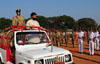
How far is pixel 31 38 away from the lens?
5.38 metres

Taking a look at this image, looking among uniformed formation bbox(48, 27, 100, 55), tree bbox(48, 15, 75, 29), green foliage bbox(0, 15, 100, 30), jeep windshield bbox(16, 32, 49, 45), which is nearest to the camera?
jeep windshield bbox(16, 32, 49, 45)

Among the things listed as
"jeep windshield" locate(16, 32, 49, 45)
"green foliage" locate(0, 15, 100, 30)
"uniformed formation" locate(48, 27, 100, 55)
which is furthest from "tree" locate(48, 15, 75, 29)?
"jeep windshield" locate(16, 32, 49, 45)

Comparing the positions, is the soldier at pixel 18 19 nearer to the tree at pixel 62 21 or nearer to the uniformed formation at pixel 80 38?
the uniformed formation at pixel 80 38

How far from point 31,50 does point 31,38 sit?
0.74 meters

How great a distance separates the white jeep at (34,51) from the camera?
164 inches

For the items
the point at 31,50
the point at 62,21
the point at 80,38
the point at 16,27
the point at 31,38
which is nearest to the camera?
the point at 31,50

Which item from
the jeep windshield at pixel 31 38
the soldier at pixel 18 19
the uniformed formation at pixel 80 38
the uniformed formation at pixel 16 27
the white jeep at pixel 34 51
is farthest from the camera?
the uniformed formation at pixel 80 38

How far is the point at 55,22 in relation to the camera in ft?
258

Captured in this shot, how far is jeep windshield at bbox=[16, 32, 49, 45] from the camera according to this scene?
17.0 feet

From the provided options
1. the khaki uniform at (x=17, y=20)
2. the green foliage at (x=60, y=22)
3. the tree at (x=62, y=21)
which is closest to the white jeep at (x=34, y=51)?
the khaki uniform at (x=17, y=20)

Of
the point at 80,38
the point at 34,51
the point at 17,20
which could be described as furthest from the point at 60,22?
the point at 34,51

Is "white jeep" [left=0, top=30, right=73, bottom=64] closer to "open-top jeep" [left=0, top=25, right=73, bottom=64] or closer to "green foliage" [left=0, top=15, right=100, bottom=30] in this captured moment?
"open-top jeep" [left=0, top=25, right=73, bottom=64]

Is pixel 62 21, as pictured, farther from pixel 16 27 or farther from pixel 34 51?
pixel 34 51

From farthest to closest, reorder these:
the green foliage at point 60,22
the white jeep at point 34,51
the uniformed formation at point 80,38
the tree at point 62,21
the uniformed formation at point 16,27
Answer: the tree at point 62,21
the green foliage at point 60,22
the uniformed formation at point 80,38
the uniformed formation at point 16,27
the white jeep at point 34,51
